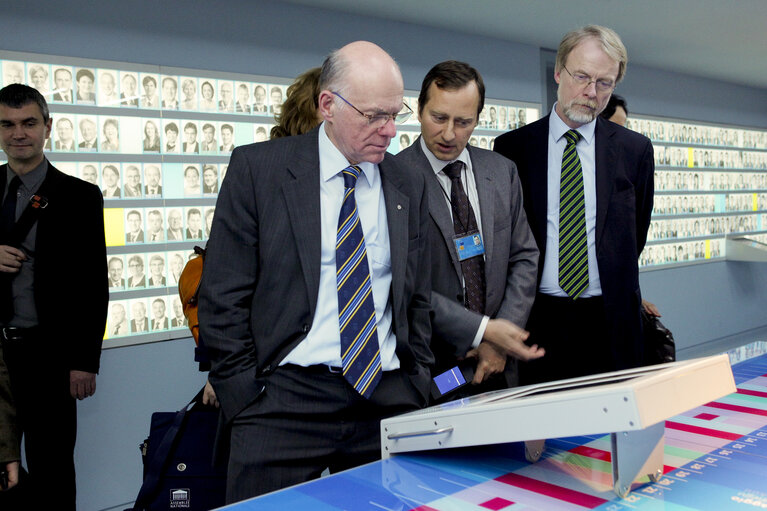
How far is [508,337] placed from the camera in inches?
79.0

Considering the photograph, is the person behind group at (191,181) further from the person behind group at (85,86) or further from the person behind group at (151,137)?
the person behind group at (85,86)

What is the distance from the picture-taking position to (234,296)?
173cm

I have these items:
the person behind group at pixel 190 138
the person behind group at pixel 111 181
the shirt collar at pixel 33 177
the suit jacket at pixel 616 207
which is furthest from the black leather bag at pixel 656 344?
the person behind group at pixel 111 181

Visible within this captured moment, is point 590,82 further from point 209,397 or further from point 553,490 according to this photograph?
point 209,397

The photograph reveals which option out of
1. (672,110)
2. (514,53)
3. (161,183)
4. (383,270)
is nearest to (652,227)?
(672,110)

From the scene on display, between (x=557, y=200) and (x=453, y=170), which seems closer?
(x=453, y=170)

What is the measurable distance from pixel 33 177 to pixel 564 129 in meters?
2.24

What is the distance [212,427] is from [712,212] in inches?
298

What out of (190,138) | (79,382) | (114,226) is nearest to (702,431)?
(79,382)

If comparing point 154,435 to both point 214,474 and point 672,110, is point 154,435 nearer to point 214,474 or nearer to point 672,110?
point 214,474

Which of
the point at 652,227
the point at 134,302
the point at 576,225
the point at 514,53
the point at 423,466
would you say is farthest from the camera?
the point at 652,227

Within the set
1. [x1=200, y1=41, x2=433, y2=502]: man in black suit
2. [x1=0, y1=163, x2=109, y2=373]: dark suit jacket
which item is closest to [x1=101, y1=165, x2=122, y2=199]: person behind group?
[x1=0, y1=163, x2=109, y2=373]: dark suit jacket

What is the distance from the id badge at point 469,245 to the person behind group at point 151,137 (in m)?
2.46

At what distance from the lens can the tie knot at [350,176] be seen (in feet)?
5.86
